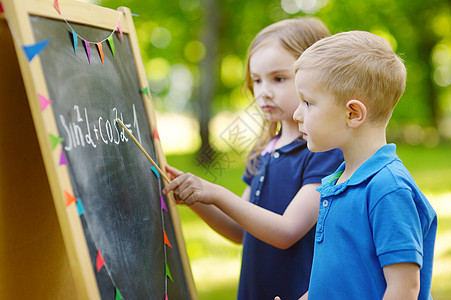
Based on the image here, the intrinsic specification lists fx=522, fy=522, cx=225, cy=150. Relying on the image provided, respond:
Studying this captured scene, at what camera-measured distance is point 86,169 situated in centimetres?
145

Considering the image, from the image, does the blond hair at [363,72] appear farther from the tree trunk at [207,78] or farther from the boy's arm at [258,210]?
the tree trunk at [207,78]

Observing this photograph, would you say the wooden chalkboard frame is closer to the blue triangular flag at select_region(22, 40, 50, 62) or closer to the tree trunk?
the blue triangular flag at select_region(22, 40, 50, 62)

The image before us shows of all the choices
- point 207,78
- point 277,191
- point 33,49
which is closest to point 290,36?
point 277,191

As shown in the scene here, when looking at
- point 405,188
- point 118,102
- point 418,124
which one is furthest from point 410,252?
point 418,124

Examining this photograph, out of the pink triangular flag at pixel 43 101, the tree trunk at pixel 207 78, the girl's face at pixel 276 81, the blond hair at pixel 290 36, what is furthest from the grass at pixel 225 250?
the tree trunk at pixel 207 78

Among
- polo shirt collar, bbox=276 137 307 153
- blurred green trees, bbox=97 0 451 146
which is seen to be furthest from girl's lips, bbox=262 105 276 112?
blurred green trees, bbox=97 0 451 146

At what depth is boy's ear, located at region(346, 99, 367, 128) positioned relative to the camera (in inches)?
57.9

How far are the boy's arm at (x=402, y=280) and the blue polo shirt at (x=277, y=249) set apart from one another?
0.62 m

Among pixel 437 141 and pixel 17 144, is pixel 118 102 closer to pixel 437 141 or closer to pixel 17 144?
pixel 17 144

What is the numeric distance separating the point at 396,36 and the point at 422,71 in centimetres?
357

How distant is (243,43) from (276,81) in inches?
475

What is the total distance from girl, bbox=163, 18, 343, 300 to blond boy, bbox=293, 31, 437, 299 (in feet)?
1.08

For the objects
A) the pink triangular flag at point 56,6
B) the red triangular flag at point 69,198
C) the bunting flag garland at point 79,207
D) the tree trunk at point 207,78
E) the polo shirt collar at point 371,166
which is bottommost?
the polo shirt collar at point 371,166

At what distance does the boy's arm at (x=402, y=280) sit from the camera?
4.38 ft
